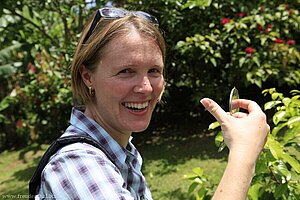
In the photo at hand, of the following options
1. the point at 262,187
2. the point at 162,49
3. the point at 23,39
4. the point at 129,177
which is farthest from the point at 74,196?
the point at 23,39

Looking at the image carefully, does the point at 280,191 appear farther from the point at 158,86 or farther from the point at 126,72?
the point at 126,72

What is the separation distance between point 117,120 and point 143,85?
15 centimetres

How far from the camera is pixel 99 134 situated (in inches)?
52.7

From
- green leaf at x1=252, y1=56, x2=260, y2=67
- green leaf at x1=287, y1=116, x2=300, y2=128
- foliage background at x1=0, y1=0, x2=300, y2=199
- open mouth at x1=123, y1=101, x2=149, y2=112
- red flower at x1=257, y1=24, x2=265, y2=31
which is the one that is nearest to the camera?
open mouth at x1=123, y1=101, x2=149, y2=112

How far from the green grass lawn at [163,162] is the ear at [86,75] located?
3194 mm

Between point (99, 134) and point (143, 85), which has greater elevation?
point (143, 85)

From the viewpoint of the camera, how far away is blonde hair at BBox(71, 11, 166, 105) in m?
1.34

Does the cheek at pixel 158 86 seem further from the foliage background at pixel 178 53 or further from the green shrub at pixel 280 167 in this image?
the foliage background at pixel 178 53

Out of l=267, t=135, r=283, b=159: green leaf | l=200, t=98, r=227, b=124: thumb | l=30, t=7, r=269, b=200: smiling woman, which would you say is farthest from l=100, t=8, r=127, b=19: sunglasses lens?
l=267, t=135, r=283, b=159: green leaf

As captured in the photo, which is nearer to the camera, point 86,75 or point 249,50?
point 86,75

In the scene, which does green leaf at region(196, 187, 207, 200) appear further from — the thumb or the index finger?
the thumb

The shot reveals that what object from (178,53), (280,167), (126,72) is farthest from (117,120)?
(178,53)

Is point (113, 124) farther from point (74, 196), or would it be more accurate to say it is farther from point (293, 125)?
point (293, 125)

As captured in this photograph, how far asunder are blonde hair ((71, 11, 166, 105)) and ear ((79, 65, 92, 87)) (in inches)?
0.5
